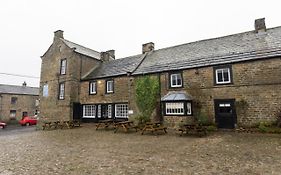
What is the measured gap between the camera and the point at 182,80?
1764 centimetres

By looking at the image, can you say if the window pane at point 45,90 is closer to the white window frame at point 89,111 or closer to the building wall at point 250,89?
the white window frame at point 89,111

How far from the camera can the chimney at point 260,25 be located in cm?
1780

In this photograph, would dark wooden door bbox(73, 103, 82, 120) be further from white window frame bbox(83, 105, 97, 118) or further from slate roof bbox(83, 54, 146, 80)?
slate roof bbox(83, 54, 146, 80)

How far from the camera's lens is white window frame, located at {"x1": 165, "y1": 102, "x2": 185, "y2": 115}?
16181 mm

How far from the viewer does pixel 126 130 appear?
16.1 metres

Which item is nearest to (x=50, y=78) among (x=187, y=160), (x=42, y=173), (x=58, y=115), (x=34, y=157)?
(x=58, y=115)

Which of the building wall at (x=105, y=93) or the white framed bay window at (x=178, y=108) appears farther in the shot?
the building wall at (x=105, y=93)

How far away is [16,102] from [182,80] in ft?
134

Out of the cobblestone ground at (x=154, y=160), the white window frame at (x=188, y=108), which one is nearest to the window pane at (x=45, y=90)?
the cobblestone ground at (x=154, y=160)

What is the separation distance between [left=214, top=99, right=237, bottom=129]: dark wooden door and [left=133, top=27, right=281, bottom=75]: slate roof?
332 cm

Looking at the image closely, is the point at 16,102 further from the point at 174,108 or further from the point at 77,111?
the point at 174,108

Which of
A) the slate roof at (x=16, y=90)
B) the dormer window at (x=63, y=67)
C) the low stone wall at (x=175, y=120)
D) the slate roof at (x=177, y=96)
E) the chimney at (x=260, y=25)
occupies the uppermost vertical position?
the chimney at (x=260, y=25)

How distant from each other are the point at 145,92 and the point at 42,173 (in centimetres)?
1340

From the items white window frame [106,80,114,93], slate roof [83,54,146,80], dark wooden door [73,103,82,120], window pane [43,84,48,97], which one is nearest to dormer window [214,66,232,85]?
slate roof [83,54,146,80]
